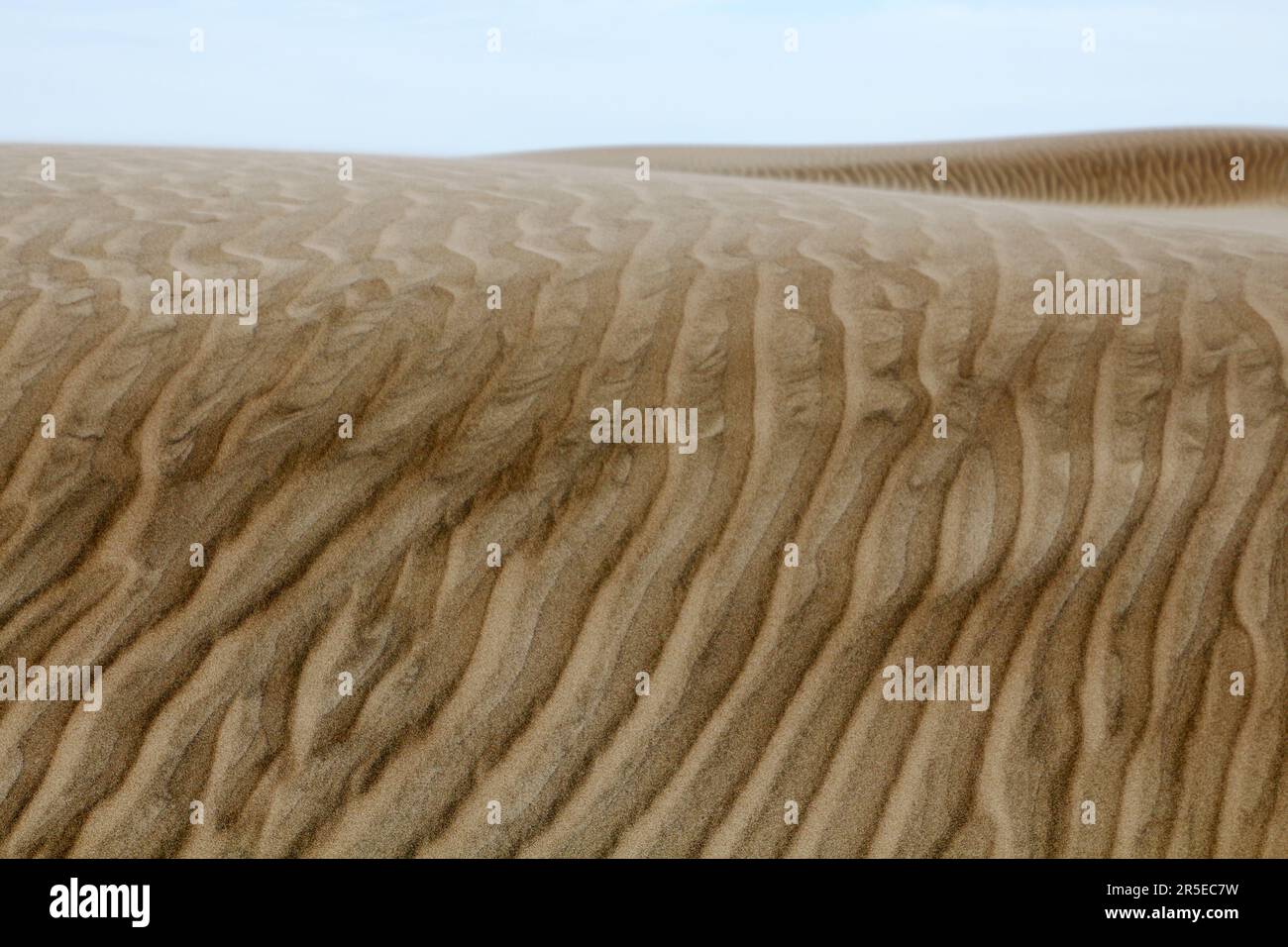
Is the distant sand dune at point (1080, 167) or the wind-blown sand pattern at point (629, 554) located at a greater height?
the distant sand dune at point (1080, 167)

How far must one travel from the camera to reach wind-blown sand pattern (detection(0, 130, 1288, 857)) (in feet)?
8.76

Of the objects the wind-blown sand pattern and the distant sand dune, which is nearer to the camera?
the wind-blown sand pattern

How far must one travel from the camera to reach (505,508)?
10.2ft

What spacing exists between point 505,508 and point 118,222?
191 cm

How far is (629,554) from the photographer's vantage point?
304cm

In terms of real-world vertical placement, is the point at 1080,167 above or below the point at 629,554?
above

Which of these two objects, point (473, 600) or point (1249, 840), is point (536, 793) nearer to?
point (473, 600)

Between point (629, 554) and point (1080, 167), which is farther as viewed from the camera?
point (1080, 167)

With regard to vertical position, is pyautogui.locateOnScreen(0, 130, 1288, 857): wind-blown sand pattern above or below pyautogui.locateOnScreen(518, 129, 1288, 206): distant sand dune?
below

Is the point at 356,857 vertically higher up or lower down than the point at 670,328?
lower down

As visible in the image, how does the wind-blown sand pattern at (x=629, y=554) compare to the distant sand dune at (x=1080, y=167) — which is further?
the distant sand dune at (x=1080, y=167)

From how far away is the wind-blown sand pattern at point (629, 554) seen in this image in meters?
2.67
